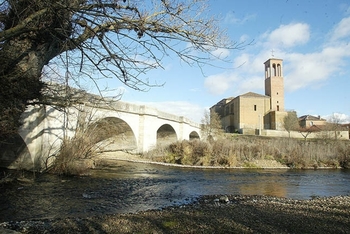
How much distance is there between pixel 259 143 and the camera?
2766 cm

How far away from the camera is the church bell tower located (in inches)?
2837

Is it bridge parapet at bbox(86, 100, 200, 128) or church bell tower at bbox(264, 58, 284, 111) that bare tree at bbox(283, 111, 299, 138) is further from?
bridge parapet at bbox(86, 100, 200, 128)

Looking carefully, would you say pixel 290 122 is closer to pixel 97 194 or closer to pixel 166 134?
pixel 166 134

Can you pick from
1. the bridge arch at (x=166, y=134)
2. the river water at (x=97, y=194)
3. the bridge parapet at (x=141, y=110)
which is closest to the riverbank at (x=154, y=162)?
the bridge parapet at (x=141, y=110)

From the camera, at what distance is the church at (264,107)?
Answer: 68.2 meters

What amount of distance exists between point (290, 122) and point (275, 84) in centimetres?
1386

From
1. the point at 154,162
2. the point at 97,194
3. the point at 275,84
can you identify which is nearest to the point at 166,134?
the point at 154,162

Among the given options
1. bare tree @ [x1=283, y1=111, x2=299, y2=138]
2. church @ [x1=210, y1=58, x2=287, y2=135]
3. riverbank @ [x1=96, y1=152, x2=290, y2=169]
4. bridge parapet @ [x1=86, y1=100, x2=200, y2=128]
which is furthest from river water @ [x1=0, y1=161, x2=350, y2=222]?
church @ [x1=210, y1=58, x2=287, y2=135]

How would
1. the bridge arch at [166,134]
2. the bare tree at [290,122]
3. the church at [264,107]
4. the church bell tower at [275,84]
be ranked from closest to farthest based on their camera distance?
the bridge arch at [166,134] → the bare tree at [290,122] → the church at [264,107] → the church bell tower at [275,84]

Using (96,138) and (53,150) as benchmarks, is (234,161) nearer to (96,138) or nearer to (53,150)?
(96,138)

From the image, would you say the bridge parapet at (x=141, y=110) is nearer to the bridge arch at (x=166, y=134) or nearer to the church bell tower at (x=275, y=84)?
the bridge arch at (x=166, y=134)

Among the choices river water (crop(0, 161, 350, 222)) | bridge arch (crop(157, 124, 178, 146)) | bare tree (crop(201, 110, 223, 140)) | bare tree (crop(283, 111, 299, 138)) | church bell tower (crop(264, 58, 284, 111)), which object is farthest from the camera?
church bell tower (crop(264, 58, 284, 111))

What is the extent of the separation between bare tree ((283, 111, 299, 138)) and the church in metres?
1.92

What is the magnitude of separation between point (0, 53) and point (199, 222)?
180 inches
